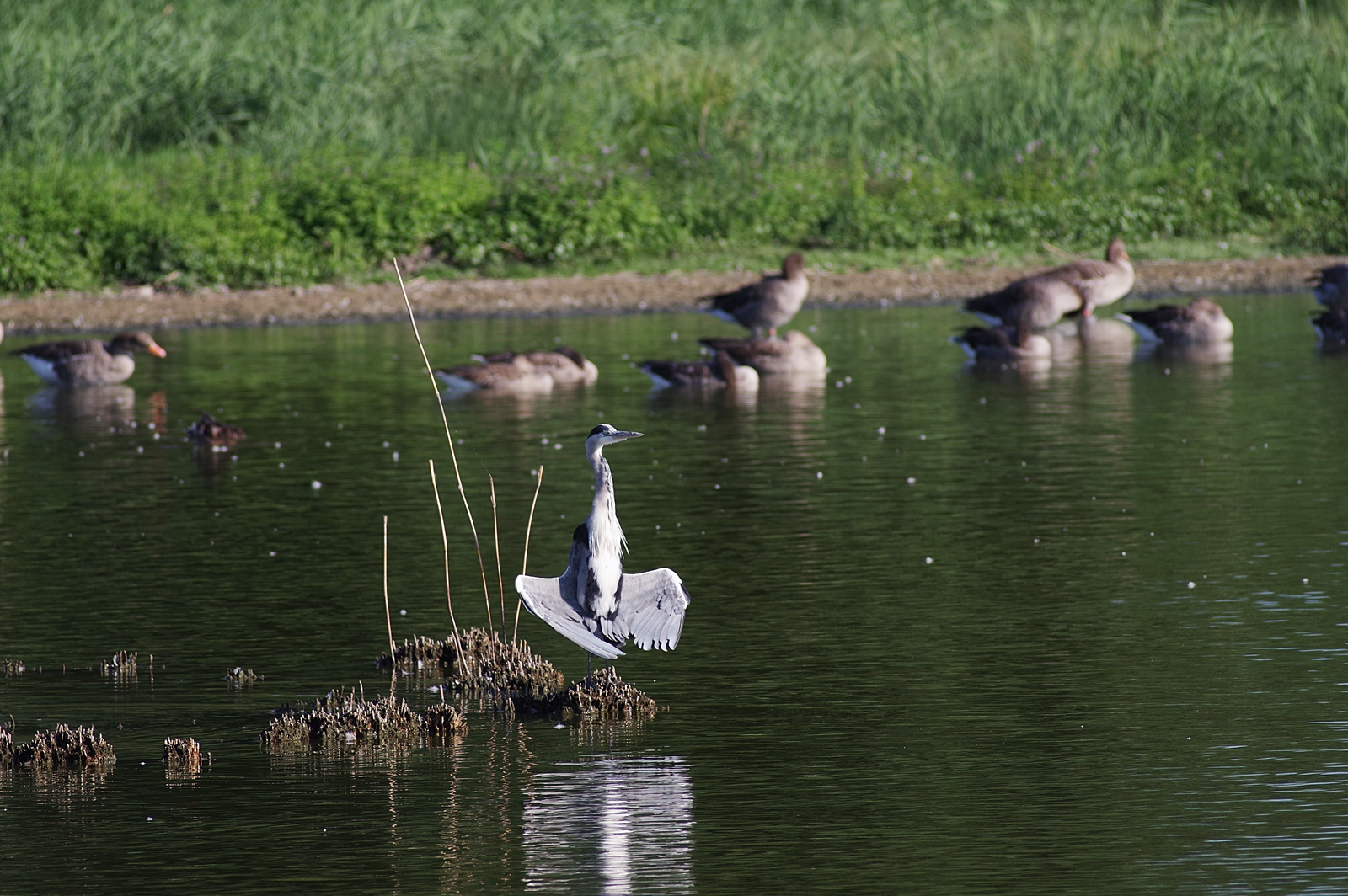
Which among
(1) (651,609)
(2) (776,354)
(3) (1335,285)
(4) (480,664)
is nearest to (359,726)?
(4) (480,664)

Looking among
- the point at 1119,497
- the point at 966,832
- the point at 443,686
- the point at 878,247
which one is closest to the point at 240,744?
the point at 443,686

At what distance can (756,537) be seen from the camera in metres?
13.6

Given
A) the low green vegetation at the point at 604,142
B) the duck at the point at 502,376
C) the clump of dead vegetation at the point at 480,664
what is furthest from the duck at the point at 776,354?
the clump of dead vegetation at the point at 480,664

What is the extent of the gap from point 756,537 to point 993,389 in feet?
27.7

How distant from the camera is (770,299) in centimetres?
2564

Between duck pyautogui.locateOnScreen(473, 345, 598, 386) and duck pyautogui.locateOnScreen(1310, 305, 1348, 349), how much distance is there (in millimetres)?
8951

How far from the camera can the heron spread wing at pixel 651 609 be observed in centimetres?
935

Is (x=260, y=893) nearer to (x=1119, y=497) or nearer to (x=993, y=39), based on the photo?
(x=1119, y=497)

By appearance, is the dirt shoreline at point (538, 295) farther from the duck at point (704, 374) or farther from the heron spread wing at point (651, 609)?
the heron spread wing at point (651, 609)

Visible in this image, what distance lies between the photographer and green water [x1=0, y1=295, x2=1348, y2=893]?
732 centimetres

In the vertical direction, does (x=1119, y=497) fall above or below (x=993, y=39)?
below

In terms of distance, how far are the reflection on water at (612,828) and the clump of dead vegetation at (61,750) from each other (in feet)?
6.12

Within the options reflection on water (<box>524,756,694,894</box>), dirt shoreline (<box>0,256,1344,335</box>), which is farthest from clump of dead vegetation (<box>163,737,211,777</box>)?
dirt shoreline (<box>0,256,1344,335</box>)

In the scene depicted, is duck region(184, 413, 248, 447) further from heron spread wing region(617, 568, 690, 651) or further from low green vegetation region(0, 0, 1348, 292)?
low green vegetation region(0, 0, 1348, 292)
